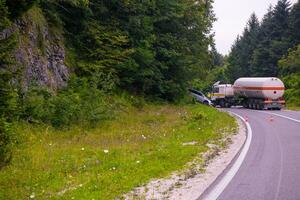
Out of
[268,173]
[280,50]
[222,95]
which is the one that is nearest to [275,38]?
[280,50]

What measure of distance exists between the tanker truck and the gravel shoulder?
33868mm

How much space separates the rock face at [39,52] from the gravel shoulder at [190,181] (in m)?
7.71

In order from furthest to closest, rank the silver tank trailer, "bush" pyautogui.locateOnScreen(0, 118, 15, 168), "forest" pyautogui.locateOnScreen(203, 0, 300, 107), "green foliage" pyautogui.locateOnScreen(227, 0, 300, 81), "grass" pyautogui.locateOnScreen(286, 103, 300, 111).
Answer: "green foliage" pyautogui.locateOnScreen(227, 0, 300, 81) → "forest" pyautogui.locateOnScreen(203, 0, 300, 107) → "grass" pyautogui.locateOnScreen(286, 103, 300, 111) → the silver tank trailer → "bush" pyautogui.locateOnScreen(0, 118, 15, 168)

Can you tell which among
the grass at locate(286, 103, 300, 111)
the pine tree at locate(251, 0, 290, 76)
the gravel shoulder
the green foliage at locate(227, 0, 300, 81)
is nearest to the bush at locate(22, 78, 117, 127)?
the gravel shoulder

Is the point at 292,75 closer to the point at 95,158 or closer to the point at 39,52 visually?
the point at 39,52

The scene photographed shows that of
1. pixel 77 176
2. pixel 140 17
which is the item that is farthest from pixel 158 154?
pixel 140 17

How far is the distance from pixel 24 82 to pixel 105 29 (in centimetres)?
1123

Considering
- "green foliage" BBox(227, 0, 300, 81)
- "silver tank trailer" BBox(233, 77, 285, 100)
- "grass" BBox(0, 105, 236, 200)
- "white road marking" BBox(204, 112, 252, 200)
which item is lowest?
"white road marking" BBox(204, 112, 252, 200)

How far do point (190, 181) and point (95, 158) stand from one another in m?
3.15

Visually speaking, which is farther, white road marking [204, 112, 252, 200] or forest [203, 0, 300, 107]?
forest [203, 0, 300, 107]

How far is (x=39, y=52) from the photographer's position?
2009 cm

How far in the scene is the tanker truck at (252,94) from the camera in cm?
4728

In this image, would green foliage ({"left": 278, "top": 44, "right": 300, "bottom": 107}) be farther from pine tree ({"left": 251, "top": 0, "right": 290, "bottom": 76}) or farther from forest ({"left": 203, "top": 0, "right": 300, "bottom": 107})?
pine tree ({"left": 251, "top": 0, "right": 290, "bottom": 76})

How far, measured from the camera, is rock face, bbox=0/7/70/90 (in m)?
18.2
